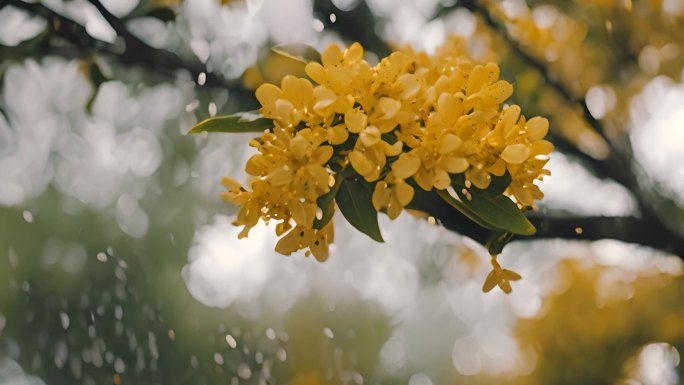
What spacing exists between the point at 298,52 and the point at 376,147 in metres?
0.16

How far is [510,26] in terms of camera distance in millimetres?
1365

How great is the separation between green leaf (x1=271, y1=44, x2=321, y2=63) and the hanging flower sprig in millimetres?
66

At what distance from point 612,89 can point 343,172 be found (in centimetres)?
117

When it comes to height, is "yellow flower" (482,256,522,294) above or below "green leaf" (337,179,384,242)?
below

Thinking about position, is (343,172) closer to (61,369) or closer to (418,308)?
(418,308)

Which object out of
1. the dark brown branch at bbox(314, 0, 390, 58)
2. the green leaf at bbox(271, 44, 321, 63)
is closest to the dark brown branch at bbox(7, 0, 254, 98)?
the dark brown branch at bbox(314, 0, 390, 58)

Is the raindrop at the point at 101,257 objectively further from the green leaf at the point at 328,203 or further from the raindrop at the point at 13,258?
the green leaf at the point at 328,203

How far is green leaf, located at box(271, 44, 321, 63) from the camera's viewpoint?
557 millimetres

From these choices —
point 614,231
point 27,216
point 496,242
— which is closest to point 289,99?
point 496,242

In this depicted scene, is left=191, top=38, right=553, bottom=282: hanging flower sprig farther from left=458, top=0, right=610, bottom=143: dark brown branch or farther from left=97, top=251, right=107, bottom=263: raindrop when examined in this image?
left=97, top=251, right=107, bottom=263: raindrop

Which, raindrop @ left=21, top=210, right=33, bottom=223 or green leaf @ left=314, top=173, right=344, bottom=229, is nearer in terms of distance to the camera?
green leaf @ left=314, top=173, right=344, bottom=229

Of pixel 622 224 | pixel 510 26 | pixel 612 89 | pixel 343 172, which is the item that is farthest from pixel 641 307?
pixel 343 172

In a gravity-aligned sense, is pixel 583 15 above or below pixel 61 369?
above

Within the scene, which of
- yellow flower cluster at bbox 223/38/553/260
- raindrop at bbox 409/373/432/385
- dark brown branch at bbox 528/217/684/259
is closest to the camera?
yellow flower cluster at bbox 223/38/553/260
